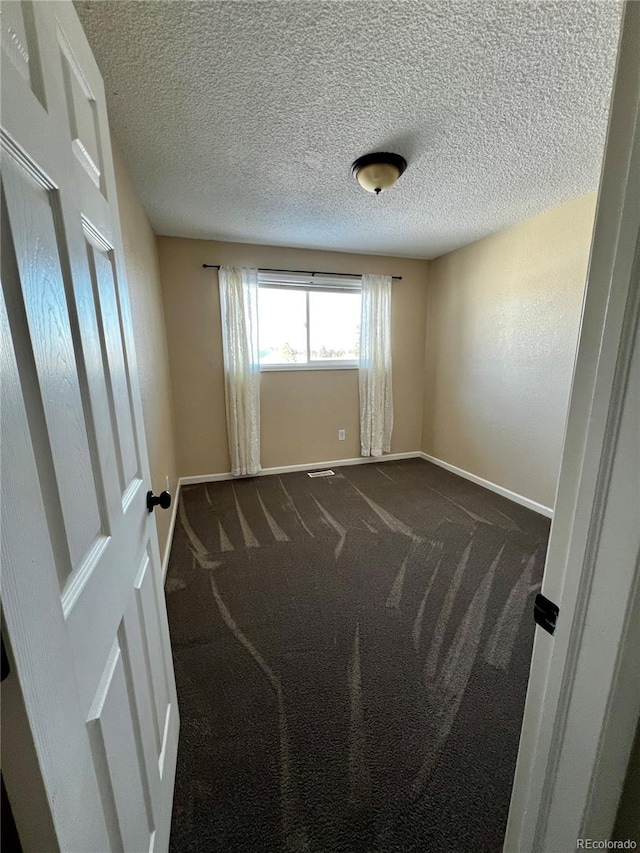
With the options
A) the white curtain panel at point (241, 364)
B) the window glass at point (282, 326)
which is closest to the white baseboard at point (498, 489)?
the window glass at point (282, 326)

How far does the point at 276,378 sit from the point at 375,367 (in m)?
1.18

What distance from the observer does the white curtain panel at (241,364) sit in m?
3.28

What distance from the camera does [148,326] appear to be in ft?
7.45

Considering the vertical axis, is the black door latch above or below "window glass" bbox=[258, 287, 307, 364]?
below

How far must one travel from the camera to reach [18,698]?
332 millimetres

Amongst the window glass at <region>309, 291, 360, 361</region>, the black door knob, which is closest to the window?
the window glass at <region>309, 291, 360, 361</region>

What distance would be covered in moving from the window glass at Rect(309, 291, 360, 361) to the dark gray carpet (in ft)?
6.45

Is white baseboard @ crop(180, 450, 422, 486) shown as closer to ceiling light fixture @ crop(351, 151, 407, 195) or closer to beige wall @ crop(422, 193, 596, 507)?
beige wall @ crop(422, 193, 596, 507)

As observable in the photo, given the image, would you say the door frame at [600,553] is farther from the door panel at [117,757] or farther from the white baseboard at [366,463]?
the white baseboard at [366,463]

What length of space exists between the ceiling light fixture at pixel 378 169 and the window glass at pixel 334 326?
1779 millimetres

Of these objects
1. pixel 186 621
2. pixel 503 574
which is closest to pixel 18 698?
pixel 186 621

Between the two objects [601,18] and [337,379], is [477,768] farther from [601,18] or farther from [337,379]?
[337,379]

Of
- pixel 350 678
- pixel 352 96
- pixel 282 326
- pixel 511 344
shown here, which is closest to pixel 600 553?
pixel 350 678

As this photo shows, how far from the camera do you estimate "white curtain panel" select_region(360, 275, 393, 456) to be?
3711mm
